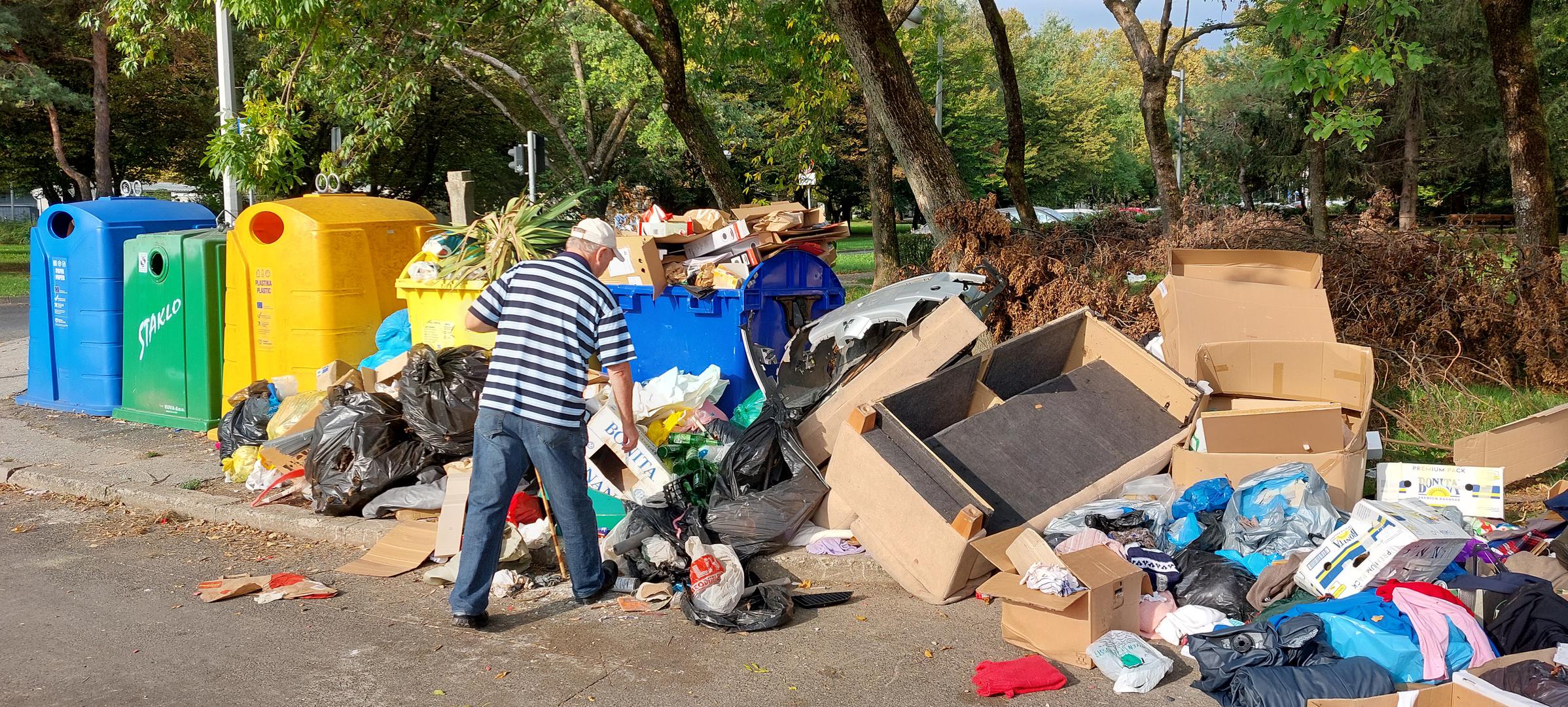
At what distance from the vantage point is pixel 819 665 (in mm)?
4039

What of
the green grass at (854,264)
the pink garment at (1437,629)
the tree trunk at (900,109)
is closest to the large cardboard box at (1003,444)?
the pink garment at (1437,629)

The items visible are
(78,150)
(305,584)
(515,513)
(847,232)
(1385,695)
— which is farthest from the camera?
(78,150)

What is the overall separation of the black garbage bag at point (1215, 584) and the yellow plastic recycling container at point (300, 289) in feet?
18.4

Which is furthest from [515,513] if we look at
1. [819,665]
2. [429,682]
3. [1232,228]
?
[1232,228]

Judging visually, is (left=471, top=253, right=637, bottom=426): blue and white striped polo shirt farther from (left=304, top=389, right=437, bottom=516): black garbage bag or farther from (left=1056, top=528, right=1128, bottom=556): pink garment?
(left=1056, top=528, right=1128, bottom=556): pink garment

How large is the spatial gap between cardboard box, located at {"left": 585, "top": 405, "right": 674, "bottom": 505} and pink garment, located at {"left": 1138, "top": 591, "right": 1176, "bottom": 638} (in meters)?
2.17

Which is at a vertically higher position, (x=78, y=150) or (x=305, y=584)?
(x=78, y=150)

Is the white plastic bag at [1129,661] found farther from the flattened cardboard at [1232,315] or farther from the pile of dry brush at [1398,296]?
the pile of dry brush at [1398,296]

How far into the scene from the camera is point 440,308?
748 cm

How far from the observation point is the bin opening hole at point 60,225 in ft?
27.8

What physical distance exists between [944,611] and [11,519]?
509 cm

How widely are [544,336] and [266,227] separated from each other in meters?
4.15

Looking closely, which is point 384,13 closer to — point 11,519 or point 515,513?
point 11,519

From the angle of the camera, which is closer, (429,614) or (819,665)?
(819,665)
